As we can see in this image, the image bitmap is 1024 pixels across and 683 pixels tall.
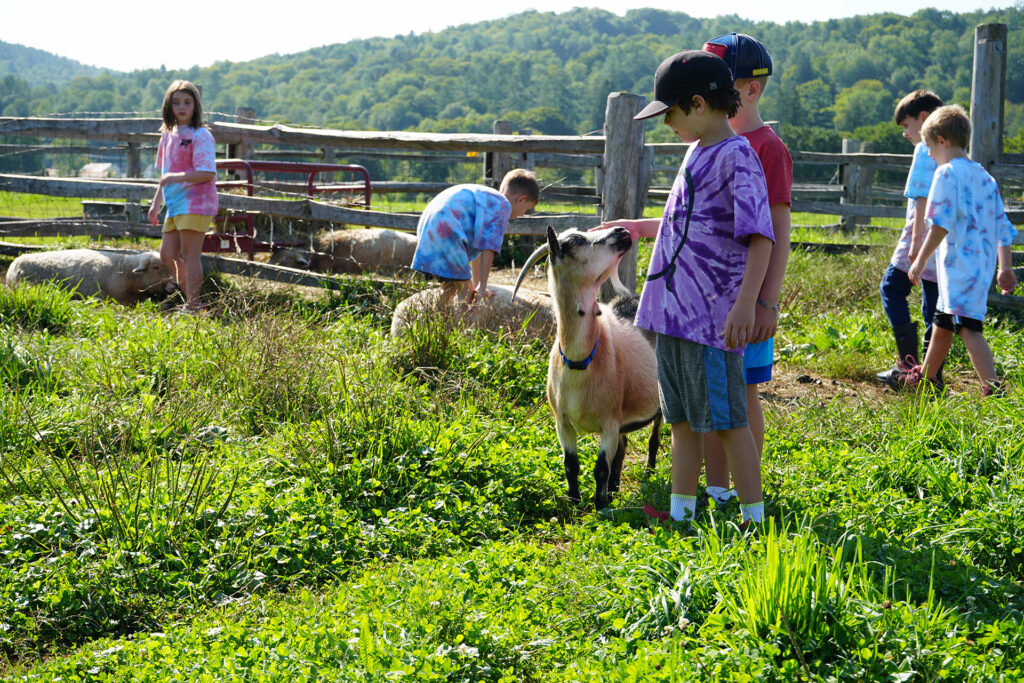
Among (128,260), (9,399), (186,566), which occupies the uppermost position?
(128,260)

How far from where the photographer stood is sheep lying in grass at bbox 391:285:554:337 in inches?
243

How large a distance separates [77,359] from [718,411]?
4258mm

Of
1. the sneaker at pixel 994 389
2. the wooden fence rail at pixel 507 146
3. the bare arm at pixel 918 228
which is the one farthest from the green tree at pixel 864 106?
the sneaker at pixel 994 389

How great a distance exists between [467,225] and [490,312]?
719 millimetres

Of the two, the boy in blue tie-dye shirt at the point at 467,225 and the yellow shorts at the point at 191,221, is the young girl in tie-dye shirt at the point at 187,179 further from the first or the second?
the boy in blue tie-dye shirt at the point at 467,225

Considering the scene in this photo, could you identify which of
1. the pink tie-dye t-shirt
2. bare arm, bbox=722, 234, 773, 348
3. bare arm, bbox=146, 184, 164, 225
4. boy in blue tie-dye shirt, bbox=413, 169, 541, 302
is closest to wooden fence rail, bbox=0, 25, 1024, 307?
boy in blue tie-dye shirt, bbox=413, 169, 541, 302

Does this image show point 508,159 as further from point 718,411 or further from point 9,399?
point 718,411

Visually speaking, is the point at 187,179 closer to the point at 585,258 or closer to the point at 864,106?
the point at 585,258

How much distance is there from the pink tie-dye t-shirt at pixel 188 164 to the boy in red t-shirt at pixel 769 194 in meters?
5.30

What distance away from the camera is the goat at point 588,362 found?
13.4ft

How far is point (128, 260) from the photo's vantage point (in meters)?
8.88

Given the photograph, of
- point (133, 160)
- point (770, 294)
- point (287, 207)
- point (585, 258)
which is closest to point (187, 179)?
point (287, 207)

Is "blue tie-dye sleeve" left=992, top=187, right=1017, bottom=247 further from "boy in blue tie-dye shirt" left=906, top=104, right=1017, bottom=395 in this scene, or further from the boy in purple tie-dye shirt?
the boy in purple tie-dye shirt

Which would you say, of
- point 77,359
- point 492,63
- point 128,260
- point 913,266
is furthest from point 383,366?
point 492,63
